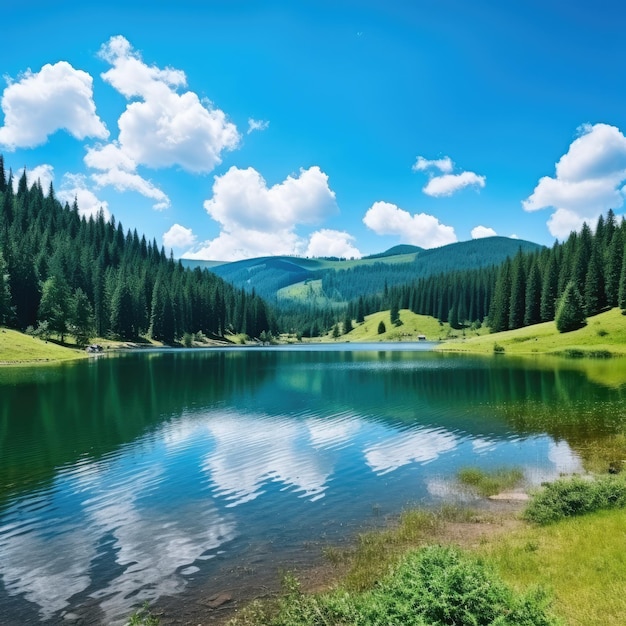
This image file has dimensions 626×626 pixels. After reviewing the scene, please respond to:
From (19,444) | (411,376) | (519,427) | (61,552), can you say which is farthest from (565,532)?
(411,376)

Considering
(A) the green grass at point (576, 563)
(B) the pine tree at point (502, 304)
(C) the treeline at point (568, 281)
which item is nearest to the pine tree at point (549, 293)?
(C) the treeline at point (568, 281)

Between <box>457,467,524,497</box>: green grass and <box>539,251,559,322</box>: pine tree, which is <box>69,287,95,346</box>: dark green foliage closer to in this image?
<box>457,467,524,497</box>: green grass

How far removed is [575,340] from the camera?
117 meters

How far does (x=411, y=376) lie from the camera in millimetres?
80312

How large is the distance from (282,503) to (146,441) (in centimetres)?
1740

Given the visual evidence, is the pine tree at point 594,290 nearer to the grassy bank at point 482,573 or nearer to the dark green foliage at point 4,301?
the grassy bank at point 482,573

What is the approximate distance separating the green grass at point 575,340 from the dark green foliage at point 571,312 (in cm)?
242

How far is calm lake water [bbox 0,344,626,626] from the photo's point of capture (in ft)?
52.6

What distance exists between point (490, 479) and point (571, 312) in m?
115

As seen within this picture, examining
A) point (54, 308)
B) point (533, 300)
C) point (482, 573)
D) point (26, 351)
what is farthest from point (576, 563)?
point (533, 300)

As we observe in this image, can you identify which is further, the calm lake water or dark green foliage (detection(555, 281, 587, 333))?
dark green foliage (detection(555, 281, 587, 333))

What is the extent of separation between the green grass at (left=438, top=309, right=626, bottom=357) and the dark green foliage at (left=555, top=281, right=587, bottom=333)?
2.42 m

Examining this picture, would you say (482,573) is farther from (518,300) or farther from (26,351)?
(518,300)

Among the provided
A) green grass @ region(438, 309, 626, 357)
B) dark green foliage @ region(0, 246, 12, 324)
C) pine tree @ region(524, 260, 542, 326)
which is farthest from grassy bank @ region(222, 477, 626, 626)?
pine tree @ region(524, 260, 542, 326)
